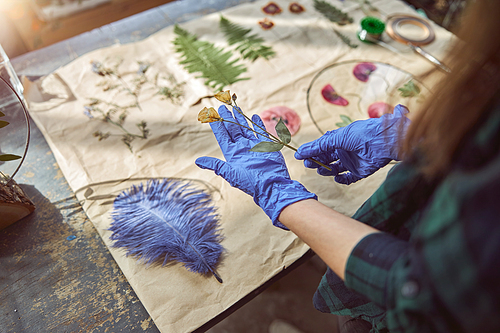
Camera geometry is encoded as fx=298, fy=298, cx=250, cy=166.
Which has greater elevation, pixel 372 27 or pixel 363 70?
pixel 372 27

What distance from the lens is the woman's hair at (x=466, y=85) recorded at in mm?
457

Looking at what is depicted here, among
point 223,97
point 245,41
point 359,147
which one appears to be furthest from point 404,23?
point 223,97

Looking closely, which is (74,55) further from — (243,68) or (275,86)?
(275,86)

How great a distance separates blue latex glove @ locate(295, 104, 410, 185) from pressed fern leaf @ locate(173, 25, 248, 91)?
584 millimetres

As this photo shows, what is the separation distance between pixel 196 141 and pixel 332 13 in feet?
3.64

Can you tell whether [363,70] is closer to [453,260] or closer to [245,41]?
[245,41]

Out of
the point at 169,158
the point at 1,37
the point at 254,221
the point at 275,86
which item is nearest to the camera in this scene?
the point at 254,221

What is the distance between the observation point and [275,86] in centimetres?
134

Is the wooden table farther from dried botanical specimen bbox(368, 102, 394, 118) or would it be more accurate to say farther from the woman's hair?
dried botanical specimen bbox(368, 102, 394, 118)

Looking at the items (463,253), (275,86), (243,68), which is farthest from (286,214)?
(243,68)

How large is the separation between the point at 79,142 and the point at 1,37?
1.55m

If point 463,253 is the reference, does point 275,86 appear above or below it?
below

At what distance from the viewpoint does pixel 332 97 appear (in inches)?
51.6

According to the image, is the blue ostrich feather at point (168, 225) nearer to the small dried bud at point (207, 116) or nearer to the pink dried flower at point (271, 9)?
the small dried bud at point (207, 116)
